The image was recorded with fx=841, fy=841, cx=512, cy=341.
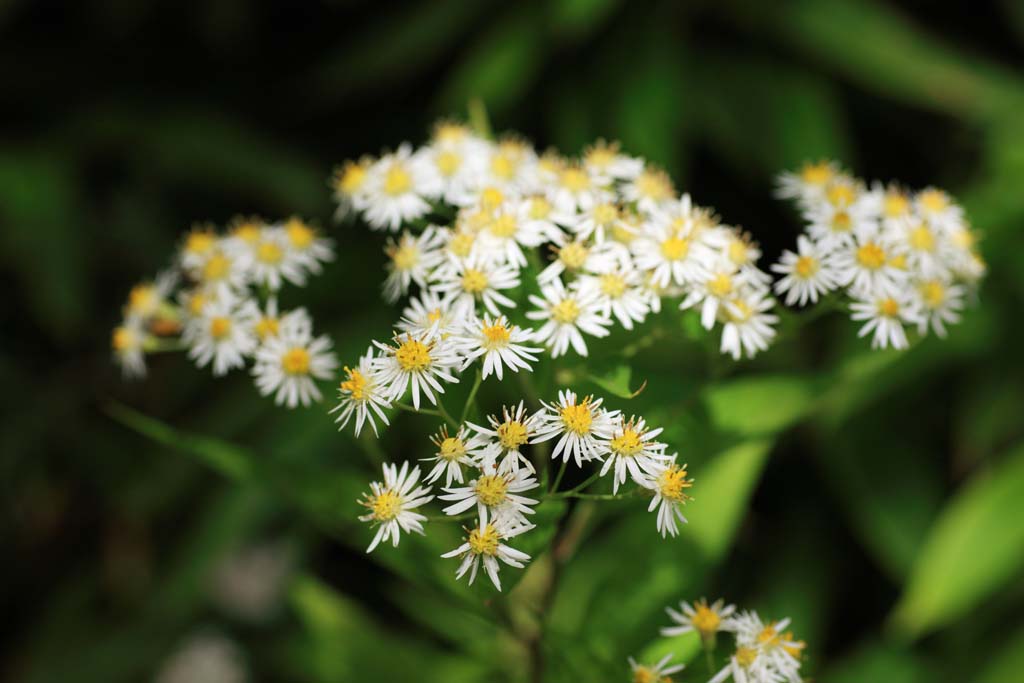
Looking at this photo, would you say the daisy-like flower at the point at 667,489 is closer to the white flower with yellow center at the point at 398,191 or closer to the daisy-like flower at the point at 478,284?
the daisy-like flower at the point at 478,284

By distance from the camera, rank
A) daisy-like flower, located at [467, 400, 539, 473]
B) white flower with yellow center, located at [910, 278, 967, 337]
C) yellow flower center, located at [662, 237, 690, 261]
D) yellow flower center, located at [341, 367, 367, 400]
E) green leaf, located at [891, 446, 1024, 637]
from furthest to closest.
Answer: green leaf, located at [891, 446, 1024, 637], white flower with yellow center, located at [910, 278, 967, 337], yellow flower center, located at [662, 237, 690, 261], yellow flower center, located at [341, 367, 367, 400], daisy-like flower, located at [467, 400, 539, 473]

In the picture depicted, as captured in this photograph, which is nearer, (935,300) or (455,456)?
(455,456)

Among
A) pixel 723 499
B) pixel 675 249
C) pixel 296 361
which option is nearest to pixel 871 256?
pixel 675 249

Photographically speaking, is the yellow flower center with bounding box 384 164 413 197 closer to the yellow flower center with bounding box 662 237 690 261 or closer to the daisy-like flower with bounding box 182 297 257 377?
the daisy-like flower with bounding box 182 297 257 377

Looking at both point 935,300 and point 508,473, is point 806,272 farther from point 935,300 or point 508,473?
point 508,473

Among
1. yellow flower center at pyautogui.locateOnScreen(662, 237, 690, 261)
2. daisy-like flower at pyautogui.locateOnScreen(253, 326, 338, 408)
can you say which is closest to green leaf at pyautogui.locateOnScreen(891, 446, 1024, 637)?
yellow flower center at pyautogui.locateOnScreen(662, 237, 690, 261)

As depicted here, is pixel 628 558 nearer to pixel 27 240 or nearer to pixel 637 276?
pixel 637 276
